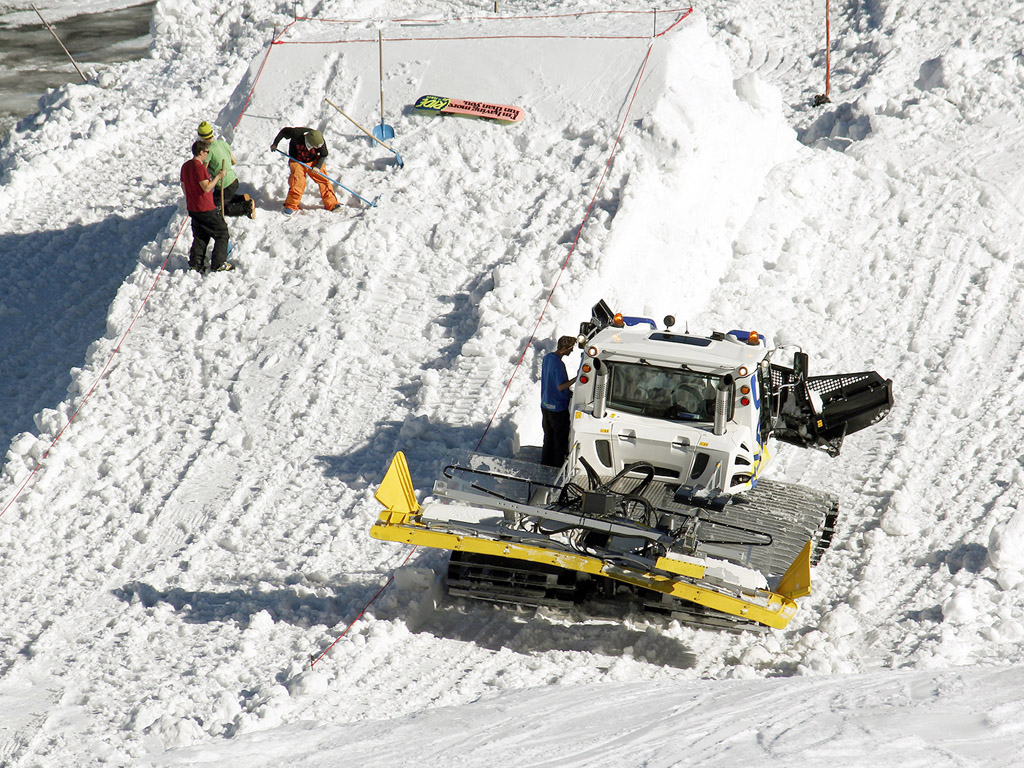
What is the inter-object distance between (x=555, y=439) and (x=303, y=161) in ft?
16.8

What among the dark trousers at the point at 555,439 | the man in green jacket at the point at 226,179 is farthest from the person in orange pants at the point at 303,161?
the dark trousers at the point at 555,439

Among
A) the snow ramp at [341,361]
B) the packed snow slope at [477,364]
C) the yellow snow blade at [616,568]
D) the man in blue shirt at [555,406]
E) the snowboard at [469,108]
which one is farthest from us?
the snowboard at [469,108]

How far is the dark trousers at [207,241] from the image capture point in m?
11.9

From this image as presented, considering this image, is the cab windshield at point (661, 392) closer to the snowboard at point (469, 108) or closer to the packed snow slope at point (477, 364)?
the packed snow slope at point (477, 364)

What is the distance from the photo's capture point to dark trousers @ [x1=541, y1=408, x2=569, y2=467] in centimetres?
957

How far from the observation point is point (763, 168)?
13891 millimetres

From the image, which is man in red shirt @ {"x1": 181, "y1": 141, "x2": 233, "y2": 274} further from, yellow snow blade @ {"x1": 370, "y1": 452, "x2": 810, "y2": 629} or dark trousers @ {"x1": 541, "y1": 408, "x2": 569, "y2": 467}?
yellow snow blade @ {"x1": 370, "y1": 452, "x2": 810, "y2": 629}

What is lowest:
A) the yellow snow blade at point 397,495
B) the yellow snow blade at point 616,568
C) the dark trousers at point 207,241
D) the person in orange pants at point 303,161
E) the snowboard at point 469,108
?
the yellow snow blade at point 616,568

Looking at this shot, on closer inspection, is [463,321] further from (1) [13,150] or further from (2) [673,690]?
(1) [13,150]

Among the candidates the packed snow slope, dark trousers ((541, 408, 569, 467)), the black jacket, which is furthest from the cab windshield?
the black jacket

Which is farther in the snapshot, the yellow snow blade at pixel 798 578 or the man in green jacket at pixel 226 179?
the man in green jacket at pixel 226 179

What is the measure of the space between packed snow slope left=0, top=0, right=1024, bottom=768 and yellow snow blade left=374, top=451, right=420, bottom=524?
24.9 inches

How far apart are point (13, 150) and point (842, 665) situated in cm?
1465

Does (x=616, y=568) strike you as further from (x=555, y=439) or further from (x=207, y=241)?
(x=207, y=241)
